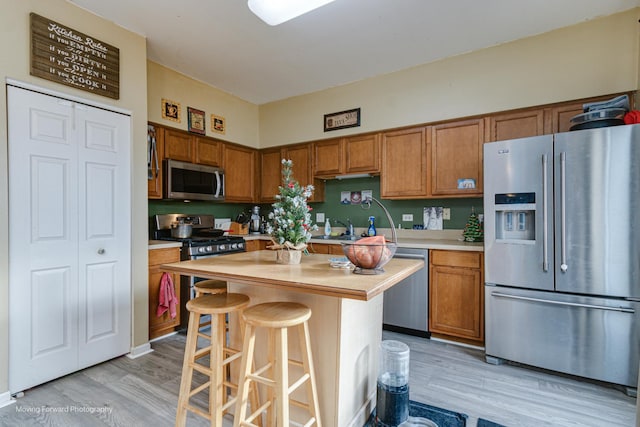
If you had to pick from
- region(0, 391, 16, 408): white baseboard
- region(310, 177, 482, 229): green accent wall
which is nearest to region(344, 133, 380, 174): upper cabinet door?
region(310, 177, 482, 229): green accent wall

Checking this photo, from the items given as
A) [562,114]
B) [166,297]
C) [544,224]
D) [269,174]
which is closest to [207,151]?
[269,174]

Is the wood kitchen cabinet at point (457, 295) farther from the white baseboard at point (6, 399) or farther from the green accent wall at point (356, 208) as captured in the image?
the white baseboard at point (6, 399)

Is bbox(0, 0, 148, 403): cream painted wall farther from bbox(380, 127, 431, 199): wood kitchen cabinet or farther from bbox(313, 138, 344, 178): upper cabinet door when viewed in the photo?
bbox(380, 127, 431, 199): wood kitchen cabinet

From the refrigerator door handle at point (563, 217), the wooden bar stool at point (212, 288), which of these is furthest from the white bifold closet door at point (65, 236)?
the refrigerator door handle at point (563, 217)

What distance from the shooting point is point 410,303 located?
10.2 ft

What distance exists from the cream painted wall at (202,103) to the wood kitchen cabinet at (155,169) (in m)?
0.11

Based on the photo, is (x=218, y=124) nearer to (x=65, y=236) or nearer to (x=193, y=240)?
(x=193, y=240)

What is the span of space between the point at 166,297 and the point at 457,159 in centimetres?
311

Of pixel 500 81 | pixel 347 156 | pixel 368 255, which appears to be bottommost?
pixel 368 255

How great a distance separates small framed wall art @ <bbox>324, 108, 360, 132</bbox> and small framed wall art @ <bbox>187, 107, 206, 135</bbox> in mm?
1492

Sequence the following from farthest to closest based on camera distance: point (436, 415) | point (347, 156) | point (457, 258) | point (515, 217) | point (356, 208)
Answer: point (356, 208), point (347, 156), point (457, 258), point (515, 217), point (436, 415)

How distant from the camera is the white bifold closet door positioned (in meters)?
2.03

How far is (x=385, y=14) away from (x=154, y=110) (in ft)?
7.93

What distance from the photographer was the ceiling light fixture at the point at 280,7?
188 centimetres
